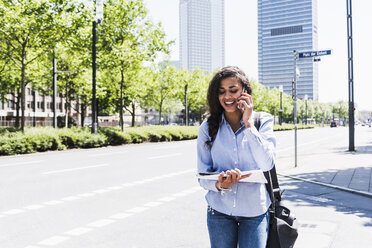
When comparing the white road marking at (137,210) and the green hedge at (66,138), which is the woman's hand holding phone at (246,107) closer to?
the white road marking at (137,210)

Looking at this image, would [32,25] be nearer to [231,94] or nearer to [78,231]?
[78,231]

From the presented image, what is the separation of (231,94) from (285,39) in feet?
378

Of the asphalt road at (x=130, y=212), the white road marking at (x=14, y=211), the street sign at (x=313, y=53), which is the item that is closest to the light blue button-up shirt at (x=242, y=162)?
the asphalt road at (x=130, y=212)

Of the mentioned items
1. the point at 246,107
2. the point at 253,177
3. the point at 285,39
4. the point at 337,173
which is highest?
the point at 285,39

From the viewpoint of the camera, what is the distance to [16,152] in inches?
655

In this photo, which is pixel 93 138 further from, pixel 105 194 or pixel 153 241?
pixel 153 241

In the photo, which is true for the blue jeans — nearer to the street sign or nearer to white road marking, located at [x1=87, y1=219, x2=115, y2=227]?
white road marking, located at [x1=87, y1=219, x2=115, y2=227]

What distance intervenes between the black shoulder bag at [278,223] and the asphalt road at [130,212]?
231 centimetres

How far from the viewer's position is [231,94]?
223 cm

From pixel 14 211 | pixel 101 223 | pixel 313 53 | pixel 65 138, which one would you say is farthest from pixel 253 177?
pixel 65 138

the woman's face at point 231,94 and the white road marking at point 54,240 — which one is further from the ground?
the woman's face at point 231,94

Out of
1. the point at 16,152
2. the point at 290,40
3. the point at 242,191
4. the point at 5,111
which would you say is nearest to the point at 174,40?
the point at 16,152

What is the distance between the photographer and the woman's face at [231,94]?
2.23 metres

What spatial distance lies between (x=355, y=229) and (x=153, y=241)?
2.78 m
